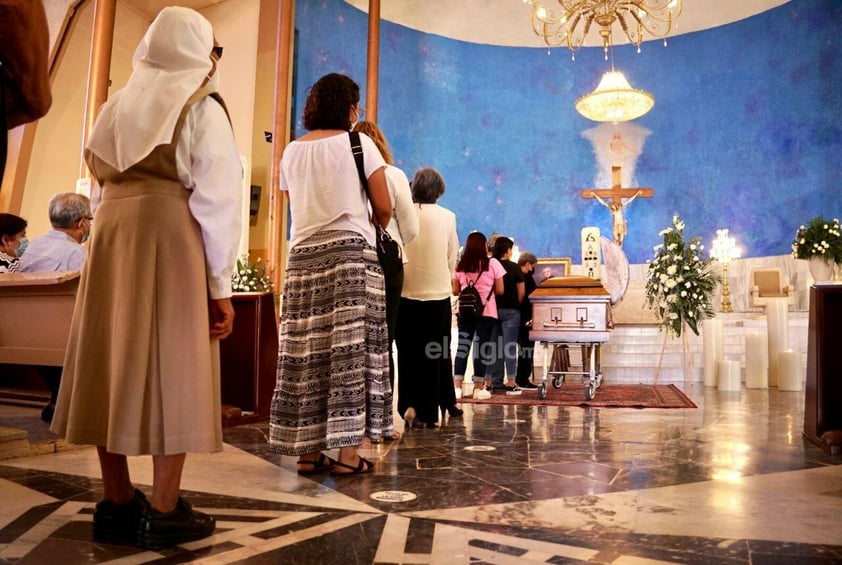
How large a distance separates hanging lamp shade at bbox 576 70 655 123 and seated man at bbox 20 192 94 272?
366 inches

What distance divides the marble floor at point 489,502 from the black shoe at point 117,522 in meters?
0.04

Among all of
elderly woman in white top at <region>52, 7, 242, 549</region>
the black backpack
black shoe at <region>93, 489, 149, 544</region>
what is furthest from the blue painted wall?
black shoe at <region>93, 489, 149, 544</region>

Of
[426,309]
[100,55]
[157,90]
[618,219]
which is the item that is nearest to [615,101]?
[618,219]

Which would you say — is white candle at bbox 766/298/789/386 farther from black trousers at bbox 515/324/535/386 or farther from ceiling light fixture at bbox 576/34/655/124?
ceiling light fixture at bbox 576/34/655/124

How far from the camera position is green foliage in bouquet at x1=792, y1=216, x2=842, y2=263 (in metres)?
7.44

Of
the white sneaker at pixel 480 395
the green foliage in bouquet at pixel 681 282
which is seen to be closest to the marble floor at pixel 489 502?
the white sneaker at pixel 480 395

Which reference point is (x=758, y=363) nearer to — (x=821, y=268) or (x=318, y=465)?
(x=821, y=268)

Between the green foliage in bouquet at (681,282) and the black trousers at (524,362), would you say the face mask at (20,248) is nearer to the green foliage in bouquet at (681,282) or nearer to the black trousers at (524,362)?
the black trousers at (524,362)

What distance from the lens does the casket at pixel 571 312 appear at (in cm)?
568

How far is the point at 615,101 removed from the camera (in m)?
11.4

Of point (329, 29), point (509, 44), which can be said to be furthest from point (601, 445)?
point (509, 44)

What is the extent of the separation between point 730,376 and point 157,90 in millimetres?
6563

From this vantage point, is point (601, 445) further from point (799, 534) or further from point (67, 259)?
point (67, 259)

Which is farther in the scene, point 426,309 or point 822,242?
point 822,242
